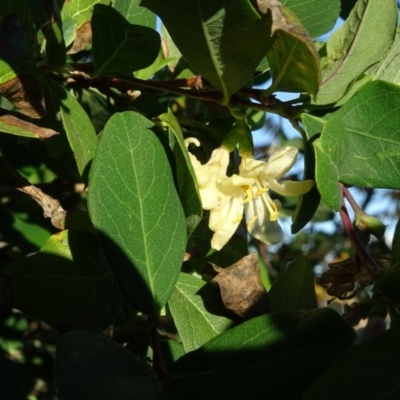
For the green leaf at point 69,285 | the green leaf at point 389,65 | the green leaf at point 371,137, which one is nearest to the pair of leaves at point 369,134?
the green leaf at point 371,137

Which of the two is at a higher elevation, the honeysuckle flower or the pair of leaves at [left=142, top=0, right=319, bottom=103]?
the pair of leaves at [left=142, top=0, right=319, bottom=103]

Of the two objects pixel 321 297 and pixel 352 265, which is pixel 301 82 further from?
pixel 321 297

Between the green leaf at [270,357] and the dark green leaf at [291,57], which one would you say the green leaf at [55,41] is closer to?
the dark green leaf at [291,57]

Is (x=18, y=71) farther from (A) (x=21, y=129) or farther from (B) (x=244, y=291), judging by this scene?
(B) (x=244, y=291)

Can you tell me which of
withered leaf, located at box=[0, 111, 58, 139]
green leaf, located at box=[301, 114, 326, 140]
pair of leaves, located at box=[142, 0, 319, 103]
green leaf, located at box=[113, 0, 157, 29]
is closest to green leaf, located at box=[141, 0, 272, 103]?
pair of leaves, located at box=[142, 0, 319, 103]

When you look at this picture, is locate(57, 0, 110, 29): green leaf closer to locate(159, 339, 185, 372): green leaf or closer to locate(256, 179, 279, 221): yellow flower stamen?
locate(256, 179, 279, 221): yellow flower stamen

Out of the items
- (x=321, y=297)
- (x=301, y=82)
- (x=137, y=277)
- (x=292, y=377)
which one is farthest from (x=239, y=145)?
(x=321, y=297)

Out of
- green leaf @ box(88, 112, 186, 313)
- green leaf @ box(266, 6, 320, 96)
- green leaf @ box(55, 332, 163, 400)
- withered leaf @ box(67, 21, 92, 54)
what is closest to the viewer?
green leaf @ box(55, 332, 163, 400)
